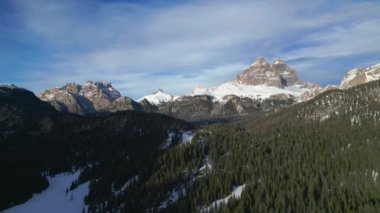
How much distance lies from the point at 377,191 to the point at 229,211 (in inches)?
2518

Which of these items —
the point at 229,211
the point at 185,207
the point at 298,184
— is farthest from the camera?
the point at 298,184

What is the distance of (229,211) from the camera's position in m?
160

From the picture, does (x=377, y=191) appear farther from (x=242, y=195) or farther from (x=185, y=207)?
(x=185, y=207)

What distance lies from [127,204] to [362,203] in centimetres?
10468

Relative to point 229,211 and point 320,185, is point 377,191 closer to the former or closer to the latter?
point 320,185

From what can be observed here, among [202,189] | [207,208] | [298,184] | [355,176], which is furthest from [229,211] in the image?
[355,176]

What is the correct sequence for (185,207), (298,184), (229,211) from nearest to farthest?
(229,211), (185,207), (298,184)

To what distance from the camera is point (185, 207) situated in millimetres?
175625

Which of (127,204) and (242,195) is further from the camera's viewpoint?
(127,204)

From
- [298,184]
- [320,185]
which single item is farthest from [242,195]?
[320,185]

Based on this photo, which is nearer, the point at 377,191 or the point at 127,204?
the point at 377,191

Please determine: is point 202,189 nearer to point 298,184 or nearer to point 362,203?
point 298,184

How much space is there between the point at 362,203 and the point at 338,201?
10.0 meters

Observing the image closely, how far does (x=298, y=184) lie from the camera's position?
188125mm
